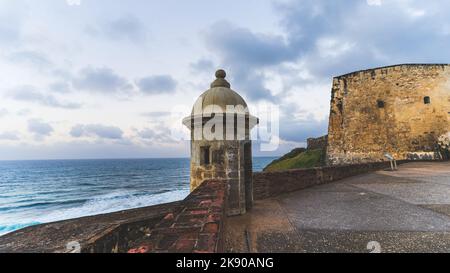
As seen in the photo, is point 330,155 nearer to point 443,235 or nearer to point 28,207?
point 443,235

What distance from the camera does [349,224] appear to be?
3.40 m

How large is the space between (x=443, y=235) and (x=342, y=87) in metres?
16.4

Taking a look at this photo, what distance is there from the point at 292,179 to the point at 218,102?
3.95 meters

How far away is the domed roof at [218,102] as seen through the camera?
3.97 meters

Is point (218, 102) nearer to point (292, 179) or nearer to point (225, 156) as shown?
point (225, 156)

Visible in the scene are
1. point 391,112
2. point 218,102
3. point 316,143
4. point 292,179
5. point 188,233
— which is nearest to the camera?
point 188,233

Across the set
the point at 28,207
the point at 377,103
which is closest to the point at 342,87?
the point at 377,103

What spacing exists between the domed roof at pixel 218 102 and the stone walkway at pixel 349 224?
2196mm

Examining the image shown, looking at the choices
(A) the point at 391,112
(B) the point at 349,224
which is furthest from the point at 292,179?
(A) the point at 391,112

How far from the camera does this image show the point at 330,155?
1733 cm

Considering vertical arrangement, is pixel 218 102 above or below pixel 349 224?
above

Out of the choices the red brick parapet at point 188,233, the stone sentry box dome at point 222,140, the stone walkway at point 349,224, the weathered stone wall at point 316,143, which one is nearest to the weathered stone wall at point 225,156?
the stone sentry box dome at point 222,140

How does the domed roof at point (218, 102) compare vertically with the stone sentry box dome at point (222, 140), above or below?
above

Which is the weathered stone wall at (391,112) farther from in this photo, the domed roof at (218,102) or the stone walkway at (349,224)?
the domed roof at (218,102)
